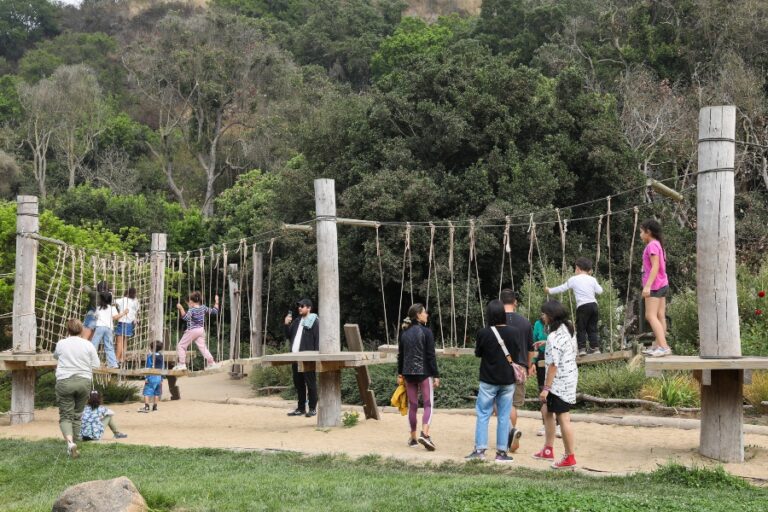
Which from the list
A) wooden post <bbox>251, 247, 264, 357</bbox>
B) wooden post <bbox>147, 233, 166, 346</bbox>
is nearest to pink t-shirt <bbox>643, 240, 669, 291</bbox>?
wooden post <bbox>147, 233, 166, 346</bbox>

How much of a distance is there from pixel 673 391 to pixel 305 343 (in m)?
5.64

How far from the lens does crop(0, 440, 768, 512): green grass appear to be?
7.61 metres

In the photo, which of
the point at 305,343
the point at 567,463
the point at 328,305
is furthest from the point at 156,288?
the point at 567,463

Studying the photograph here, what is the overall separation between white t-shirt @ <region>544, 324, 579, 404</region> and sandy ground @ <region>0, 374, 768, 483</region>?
80 cm

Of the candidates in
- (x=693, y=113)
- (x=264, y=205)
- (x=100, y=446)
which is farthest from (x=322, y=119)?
(x=100, y=446)

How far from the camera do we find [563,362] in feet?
31.3

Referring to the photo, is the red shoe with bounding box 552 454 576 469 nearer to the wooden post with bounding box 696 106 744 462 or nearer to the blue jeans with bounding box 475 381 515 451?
the blue jeans with bounding box 475 381 515 451

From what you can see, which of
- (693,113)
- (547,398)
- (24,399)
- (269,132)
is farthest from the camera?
(269,132)

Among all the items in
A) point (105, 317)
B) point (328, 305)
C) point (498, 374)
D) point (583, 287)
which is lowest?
point (498, 374)

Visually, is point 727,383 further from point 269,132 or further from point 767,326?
point 269,132

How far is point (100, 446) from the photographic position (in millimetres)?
11656

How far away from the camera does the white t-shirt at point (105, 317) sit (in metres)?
15.0

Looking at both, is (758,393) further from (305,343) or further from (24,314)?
(24,314)

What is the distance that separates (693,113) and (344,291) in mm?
13859
